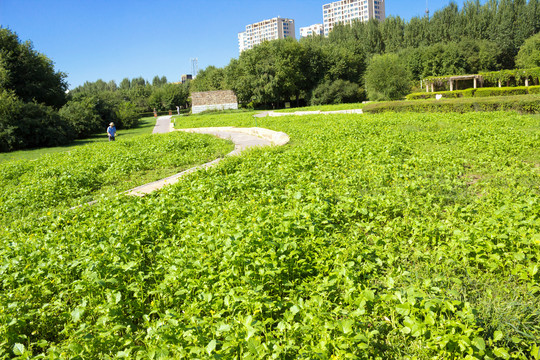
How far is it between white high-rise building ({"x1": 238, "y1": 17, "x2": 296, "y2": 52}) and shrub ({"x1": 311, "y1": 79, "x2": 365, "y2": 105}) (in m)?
128

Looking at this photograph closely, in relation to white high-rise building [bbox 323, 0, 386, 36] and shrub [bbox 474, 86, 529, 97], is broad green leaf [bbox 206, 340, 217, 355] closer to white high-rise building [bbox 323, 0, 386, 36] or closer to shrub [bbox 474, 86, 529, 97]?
shrub [bbox 474, 86, 529, 97]

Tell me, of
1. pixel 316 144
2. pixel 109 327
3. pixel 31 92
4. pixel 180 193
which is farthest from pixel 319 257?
pixel 31 92

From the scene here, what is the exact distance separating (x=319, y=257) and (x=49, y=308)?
2.84 metres

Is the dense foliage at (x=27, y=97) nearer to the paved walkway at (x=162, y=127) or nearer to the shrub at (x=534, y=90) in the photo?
the paved walkway at (x=162, y=127)

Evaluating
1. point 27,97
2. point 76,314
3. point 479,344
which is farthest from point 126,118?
point 479,344

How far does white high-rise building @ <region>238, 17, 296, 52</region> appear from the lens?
577 feet

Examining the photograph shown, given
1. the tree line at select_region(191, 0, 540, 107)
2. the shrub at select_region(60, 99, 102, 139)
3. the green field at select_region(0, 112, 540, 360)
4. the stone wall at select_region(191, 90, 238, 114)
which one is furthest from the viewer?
the stone wall at select_region(191, 90, 238, 114)

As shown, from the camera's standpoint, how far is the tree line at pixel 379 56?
178ft

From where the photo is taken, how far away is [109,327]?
324cm

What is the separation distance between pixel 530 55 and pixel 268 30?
139828mm

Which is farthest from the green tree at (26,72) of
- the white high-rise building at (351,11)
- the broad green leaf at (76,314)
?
the white high-rise building at (351,11)

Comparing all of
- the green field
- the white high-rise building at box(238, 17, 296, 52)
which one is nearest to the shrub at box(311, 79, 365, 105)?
the green field

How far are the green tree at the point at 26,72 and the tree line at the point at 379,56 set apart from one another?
1131 inches

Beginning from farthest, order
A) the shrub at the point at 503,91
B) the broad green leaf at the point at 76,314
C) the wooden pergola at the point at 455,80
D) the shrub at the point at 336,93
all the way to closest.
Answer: the shrub at the point at 336,93, the wooden pergola at the point at 455,80, the shrub at the point at 503,91, the broad green leaf at the point at 76,314
